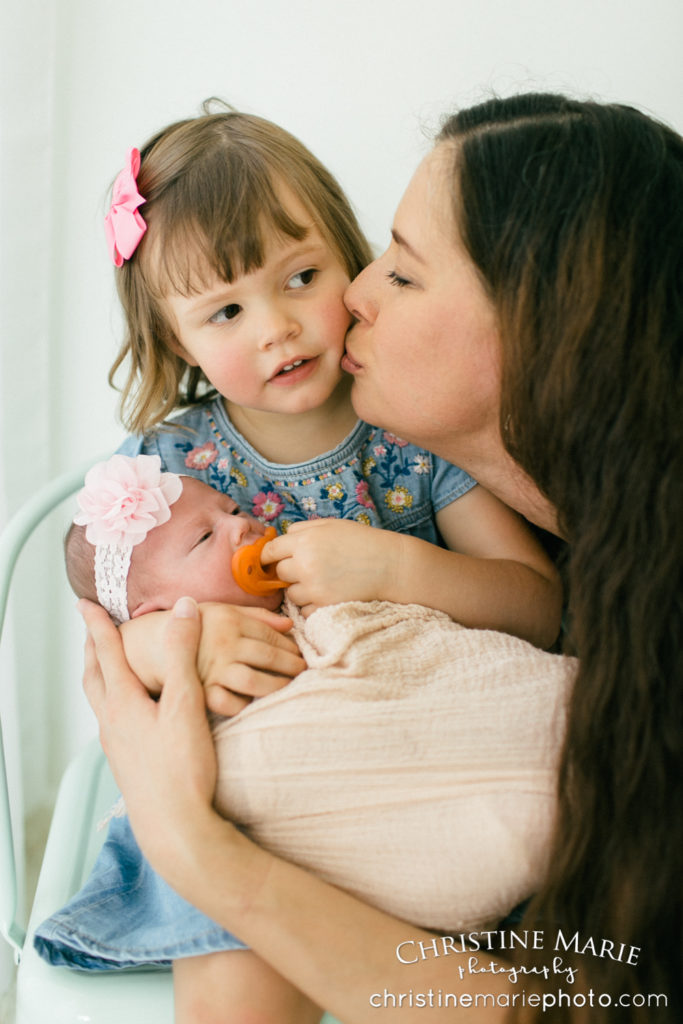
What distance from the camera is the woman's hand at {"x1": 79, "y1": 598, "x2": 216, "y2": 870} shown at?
89 cm

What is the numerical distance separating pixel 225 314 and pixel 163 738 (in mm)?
581

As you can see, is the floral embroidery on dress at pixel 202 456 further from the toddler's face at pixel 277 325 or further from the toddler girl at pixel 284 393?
the toddler's face at pixel 277 325

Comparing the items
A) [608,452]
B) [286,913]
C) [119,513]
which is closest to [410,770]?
[286,913]

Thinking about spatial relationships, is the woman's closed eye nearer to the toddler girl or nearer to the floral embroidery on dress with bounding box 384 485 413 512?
the toddler girl

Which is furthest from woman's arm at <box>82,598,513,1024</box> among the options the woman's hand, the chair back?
the chair back

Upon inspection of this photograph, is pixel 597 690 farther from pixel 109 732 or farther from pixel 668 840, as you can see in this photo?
pixel 109 732

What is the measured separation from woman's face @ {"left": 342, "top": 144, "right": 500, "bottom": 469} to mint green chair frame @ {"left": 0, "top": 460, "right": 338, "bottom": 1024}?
57cm

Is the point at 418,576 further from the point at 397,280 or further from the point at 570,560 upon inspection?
the point at 397,280

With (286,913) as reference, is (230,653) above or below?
above

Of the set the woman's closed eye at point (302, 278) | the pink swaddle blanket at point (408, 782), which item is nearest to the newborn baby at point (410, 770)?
the pink swaddle blanket at point (408, 782)

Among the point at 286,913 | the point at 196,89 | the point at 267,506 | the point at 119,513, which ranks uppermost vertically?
the point at 196,89

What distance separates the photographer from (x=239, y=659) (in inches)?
38.5

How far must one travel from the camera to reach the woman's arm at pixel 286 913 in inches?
32.9

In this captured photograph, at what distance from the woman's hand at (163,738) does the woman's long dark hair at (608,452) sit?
36 centimetres
